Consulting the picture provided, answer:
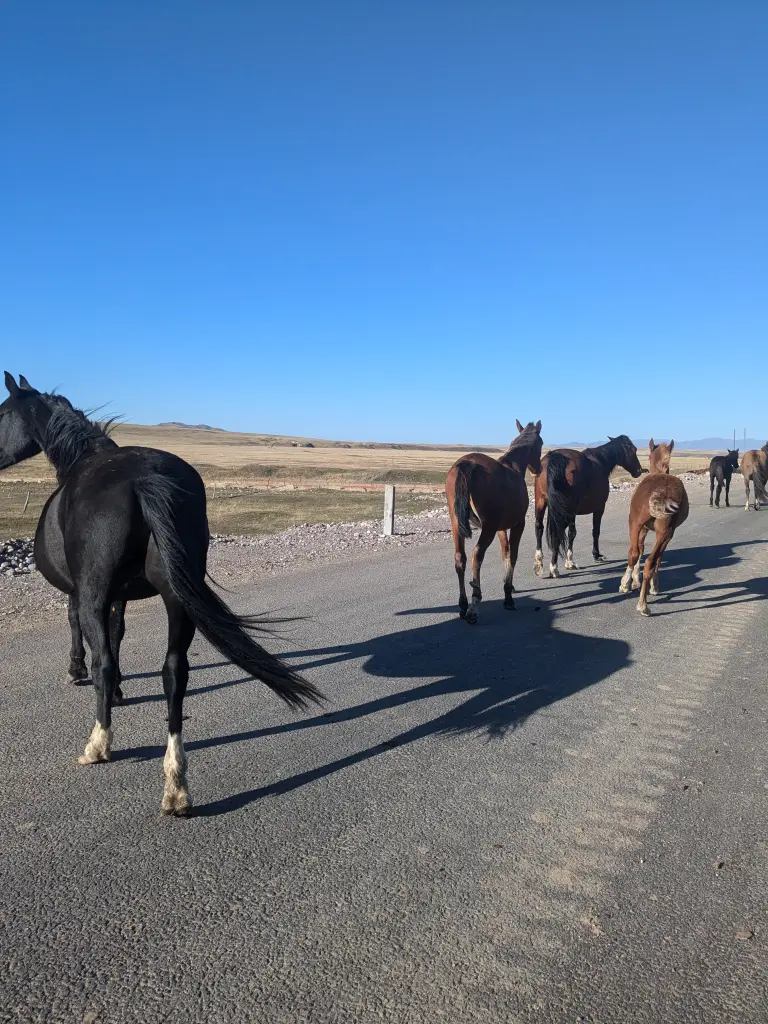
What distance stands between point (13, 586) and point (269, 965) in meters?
8.66

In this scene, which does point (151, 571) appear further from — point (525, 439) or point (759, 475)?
point (759, 475)

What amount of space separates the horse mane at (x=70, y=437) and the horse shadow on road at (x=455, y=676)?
2290 mm

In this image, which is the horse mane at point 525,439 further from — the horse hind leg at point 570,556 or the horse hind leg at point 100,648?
the horse hind leg at point 100,648

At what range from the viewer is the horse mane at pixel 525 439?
10.3 meters

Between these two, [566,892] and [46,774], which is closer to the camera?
[566,892]

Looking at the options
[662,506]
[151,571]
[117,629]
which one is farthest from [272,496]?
[151,571]

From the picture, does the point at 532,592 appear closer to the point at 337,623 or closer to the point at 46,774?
the point at 337,623

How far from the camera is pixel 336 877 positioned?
312cm

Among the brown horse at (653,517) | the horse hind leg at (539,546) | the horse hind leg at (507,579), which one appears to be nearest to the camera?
the brown horse at (653,517)

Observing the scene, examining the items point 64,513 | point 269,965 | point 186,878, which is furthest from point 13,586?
point 269,965

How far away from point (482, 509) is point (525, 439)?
92.9 inches

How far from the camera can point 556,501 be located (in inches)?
432

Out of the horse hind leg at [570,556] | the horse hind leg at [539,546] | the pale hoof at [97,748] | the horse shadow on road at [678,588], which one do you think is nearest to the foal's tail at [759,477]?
the horse shadow on road at [678,588]

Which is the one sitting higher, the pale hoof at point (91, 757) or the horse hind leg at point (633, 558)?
the horse hind leg at point (633, 558)
